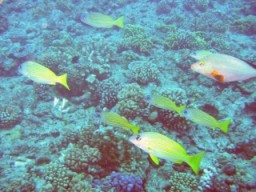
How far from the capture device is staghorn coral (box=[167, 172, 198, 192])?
15.7 ft

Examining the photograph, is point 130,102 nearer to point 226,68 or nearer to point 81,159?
point 81,159

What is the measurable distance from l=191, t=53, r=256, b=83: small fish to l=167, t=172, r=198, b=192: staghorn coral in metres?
2.40

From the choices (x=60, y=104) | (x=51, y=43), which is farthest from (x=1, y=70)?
(x=60, y=104)

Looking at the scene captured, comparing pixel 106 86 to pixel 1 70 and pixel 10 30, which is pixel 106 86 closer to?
pixel 1 70

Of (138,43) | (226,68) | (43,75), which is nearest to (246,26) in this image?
(138,43)

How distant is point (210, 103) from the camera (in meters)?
6.52

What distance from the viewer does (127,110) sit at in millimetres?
5957

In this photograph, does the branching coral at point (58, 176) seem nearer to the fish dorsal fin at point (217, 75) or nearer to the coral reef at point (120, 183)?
the coral reef at point (120, 183)

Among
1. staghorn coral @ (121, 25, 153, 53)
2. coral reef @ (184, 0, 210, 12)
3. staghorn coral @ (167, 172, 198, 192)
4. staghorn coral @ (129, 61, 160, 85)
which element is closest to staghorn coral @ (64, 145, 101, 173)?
staghorn coral @ (167, 172, 198, 192)

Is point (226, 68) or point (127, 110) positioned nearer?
point (226, 68)

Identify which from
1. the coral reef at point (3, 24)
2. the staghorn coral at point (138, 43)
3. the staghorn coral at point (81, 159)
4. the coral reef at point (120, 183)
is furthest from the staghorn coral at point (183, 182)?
the coral reef at point (3, 24)

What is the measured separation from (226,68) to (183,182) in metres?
2.58

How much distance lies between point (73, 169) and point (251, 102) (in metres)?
4.86

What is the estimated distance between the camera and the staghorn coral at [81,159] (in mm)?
4895
